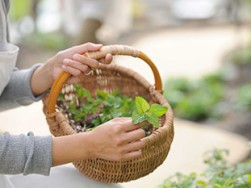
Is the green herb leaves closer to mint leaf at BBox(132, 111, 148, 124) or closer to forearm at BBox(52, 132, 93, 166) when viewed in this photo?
mint leaf at BBox(132, 111, 148, 124)

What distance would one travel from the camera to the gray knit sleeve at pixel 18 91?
59.5 inches

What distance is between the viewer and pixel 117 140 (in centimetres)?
111

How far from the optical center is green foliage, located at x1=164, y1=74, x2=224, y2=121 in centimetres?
357

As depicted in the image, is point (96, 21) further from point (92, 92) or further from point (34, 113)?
point (92, 92)

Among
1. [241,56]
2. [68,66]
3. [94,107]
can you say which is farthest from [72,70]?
[241,56]

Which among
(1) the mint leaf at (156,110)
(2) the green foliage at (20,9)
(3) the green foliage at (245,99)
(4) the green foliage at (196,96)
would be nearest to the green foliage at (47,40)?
(2) the green foliage at (20,9)

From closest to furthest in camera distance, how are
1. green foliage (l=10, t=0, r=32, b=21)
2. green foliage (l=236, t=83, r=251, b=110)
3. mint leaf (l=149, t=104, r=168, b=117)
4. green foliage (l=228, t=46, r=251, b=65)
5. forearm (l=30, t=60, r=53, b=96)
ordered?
mint leaf (l=149, t=104, r=168, b=117), forearm (l=30, t=60, r=53, b=96), green foliage (l=236, t=83, r=251, b=110), green foliage (l=228, t=46, r=251, b=65), green foliage (l=10, t=0, r=32, b=21)

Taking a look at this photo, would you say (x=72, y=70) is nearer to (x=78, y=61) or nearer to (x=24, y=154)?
(x=78, y=61)

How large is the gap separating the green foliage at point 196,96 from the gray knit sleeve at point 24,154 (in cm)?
246

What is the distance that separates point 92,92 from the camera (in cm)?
159

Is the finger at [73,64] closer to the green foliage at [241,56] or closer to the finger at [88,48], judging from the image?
the finger at [88,48]

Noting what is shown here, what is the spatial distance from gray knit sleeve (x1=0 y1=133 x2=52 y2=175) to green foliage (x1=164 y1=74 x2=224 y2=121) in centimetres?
246

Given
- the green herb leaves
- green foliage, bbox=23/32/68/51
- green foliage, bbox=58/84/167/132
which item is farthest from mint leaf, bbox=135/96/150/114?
green foliage, bbox=23/32/68/51

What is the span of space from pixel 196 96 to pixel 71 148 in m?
2.64
